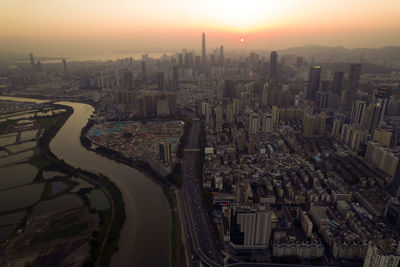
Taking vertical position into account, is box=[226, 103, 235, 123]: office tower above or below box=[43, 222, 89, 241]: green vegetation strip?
above

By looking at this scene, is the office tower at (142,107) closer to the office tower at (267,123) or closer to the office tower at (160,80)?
the office tower at (160,80)

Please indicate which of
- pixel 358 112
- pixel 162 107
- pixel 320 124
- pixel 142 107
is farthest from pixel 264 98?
pixel 142 107

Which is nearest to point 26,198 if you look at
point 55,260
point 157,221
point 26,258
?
point 26,258

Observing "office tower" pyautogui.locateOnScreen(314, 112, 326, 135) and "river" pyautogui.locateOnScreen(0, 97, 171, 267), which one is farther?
"office tower" pyautogui.locateOnScreen(314, 112, 326, 135)

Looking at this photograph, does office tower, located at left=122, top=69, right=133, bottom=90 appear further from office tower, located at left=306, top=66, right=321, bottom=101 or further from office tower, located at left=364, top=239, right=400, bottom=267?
office tower, located at left=364, top=239, right=400, bottom=267

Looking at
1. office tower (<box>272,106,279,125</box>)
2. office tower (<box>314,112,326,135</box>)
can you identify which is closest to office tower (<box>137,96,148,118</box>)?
office tower (<box>272,106,279,125</box>)

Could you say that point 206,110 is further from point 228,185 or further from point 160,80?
point 160,80

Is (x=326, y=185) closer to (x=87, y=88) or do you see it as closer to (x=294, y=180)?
(x=294, y=180)

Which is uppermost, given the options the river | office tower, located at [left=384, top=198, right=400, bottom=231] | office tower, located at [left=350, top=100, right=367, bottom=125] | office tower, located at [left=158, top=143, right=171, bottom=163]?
office tower, located at [left=350, top=100, right=367, bottom=125]
